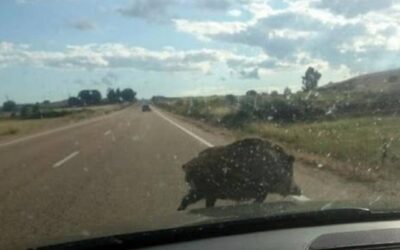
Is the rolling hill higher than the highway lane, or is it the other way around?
the rolling hill

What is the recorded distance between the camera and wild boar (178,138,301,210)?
8508mm

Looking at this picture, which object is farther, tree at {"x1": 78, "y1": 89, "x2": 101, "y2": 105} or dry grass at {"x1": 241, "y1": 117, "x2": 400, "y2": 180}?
tree at {"x1": 78, "y1": 89, "x2": 101, "y2": 105}

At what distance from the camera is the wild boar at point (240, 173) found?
8508 millimetres

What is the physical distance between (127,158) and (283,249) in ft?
48.3

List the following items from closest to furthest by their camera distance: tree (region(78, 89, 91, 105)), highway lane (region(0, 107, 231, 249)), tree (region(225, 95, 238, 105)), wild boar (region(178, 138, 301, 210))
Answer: highway lane (region(0, 107, 231, 249)) → wild boar (region(178, 138, 301, 210)) → tree (region(225, 95, 238, 105)) → tree (region(78, 89, 91, 105))

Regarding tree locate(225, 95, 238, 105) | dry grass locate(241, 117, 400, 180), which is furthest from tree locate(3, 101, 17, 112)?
dry grass locate(241, 117, 400, 180)

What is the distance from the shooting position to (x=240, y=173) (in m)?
8.73

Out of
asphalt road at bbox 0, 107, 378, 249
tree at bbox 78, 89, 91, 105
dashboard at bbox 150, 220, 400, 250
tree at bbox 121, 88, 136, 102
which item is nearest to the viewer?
dashboard at bbox 150, 220, 400, 250

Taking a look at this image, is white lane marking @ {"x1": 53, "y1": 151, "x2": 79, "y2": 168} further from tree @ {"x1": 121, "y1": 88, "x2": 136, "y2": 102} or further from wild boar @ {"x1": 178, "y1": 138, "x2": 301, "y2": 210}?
tree @ {"x1": 121, "y1": 88, "x2": 136, "y2": 102}

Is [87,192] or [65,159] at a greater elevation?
[87,192]

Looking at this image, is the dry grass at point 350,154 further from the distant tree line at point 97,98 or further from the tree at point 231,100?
the distant tree line at point 97,98

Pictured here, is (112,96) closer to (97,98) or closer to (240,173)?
(97,98)

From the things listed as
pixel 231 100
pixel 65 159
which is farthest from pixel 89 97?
pixel 65 159

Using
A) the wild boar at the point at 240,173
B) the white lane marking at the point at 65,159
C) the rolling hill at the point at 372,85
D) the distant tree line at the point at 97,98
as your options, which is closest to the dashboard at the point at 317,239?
the wild boar at the point at 240,173
